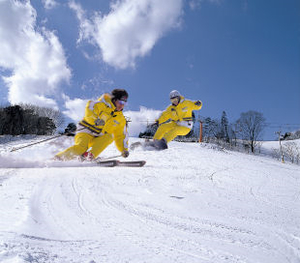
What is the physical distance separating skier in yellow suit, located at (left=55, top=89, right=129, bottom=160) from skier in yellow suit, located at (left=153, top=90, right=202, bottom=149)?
56.2 inches

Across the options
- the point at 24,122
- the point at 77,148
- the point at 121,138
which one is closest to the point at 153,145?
the point at 121,138

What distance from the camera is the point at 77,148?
15.3ft

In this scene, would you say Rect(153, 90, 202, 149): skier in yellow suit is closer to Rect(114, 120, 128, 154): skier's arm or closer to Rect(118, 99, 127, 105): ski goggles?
Rect(114, 120, 128, 154): skier's arm

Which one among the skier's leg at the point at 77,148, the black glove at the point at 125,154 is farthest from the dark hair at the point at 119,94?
the black glove at the point at 125,154

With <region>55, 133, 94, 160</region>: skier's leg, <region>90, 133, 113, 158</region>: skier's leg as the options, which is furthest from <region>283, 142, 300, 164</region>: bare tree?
<region>55, 133, 94, 160</region>: skier's leg

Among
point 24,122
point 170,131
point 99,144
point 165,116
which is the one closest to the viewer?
point 99,144

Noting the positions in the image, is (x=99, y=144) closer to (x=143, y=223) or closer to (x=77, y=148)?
(x=77, y=148)

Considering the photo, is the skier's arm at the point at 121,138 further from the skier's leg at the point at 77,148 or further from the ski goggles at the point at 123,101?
the skier's leg at the point at 77,148

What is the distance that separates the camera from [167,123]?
6.59 meters

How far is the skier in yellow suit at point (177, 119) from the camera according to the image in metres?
6.31

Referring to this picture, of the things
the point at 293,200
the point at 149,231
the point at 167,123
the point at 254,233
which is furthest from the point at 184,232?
the point at 167,123

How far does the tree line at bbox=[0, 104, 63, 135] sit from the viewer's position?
28.2m

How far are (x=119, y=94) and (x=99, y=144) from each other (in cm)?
132

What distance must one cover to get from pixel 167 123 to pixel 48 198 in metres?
5.07
